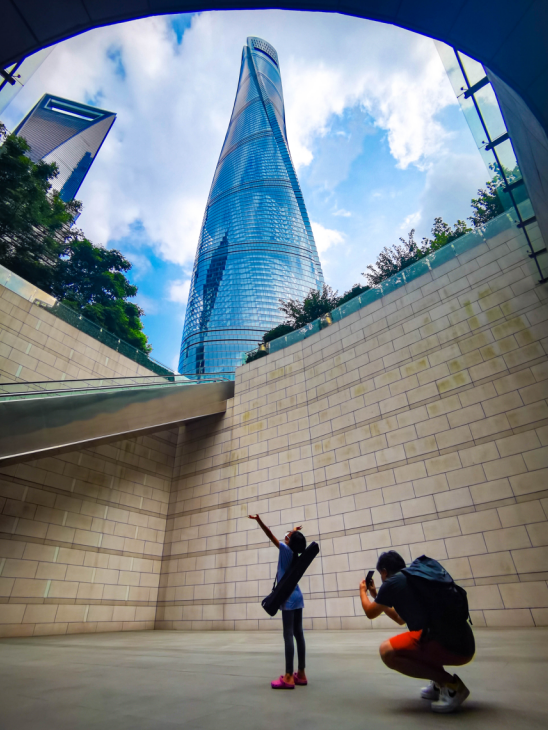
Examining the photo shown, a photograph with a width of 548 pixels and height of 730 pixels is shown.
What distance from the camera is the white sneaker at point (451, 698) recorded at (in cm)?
209

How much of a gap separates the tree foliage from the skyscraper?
55879 millimetres

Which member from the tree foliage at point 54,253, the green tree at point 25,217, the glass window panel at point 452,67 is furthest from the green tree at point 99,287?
the glass window panel at point 452,67

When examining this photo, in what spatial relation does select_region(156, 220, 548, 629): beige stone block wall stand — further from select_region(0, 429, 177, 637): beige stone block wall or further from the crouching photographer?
the crouching photographer

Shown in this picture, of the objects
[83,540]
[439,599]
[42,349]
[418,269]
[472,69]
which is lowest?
[439,599]

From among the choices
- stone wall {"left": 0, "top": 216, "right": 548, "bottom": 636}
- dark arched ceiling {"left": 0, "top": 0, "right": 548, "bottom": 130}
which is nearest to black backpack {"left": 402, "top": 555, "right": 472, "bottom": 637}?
dark arched ceiling {"left": 0, "top": 0, "right": 548, "bottom": 130}

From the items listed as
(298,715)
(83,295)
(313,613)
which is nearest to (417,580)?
(298,715)

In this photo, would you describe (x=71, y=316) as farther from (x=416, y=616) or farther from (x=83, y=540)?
(x=416, y=616)

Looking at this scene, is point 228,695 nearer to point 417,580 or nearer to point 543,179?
point 417,580

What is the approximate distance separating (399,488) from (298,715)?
25.0 ft

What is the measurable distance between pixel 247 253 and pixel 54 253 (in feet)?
184

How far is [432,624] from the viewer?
6.68 feet

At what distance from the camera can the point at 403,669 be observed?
7.18 feet

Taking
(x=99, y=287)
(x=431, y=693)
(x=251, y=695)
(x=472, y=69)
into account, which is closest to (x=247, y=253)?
(x=99, y=287)

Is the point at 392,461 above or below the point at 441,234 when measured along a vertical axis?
below
